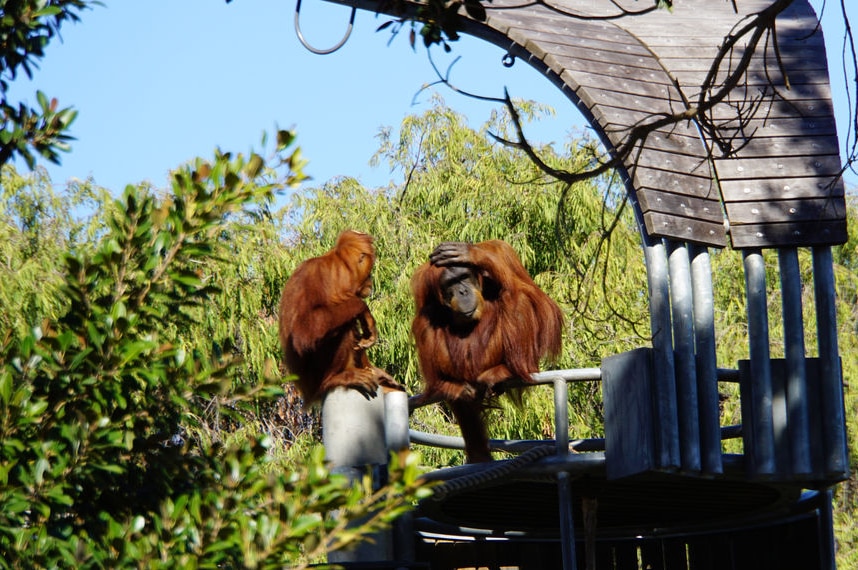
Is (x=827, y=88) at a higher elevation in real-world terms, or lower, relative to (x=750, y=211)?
higher

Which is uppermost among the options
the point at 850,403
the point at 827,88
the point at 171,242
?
the point at 827,88

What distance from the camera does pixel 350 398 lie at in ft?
21.4

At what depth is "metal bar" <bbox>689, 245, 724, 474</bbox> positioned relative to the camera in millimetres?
6020

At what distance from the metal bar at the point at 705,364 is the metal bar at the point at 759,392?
6.0 inches

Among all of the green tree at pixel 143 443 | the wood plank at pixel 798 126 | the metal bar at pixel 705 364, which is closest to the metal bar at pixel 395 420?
the metal bar at pixel 705 364

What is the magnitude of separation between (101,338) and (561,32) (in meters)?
4.31

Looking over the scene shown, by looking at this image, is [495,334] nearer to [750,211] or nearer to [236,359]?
[750,211]

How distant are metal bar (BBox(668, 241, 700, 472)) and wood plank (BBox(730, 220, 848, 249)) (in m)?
0.28

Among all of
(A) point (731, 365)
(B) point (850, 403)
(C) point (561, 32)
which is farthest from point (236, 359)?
(B) point (850, 403)

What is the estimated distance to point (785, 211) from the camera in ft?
21.0

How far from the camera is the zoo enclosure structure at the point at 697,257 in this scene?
6043mm

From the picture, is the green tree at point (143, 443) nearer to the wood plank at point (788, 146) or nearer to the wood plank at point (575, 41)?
the wood plank at point (575, 41)

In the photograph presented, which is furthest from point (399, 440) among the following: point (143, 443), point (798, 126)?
point (143, 443)

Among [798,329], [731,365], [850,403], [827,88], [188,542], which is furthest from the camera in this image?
[850,403]
